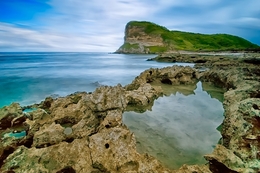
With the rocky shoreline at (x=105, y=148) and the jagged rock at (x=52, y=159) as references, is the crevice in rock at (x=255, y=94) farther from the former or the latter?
the jagged rock at (x=52, y=159)

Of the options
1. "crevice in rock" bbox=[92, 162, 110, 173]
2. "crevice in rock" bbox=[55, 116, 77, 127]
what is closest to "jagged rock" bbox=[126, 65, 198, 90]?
"crevice in rock" bbox=[55, 116, 77, 127]

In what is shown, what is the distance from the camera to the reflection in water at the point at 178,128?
254 inches

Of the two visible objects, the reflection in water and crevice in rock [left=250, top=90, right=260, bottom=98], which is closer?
the reflection in water

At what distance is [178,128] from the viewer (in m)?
8.30

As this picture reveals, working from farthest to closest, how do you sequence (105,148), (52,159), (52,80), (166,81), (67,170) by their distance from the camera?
(52,80), (166,81), (105,148), (52,159), (67,170)

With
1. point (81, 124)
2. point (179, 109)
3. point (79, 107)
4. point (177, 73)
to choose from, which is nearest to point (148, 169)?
point (81, 124)

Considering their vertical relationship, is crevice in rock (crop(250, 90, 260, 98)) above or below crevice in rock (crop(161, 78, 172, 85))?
above

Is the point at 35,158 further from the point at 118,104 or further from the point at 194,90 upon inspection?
the point at 194,90

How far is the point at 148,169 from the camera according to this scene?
176 inches

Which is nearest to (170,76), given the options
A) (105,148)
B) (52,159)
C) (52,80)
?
(105,148)

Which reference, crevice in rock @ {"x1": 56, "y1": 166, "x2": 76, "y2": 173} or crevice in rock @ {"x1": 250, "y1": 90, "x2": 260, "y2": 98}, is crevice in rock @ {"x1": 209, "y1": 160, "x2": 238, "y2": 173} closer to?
crevice in rock @ {"x1": 56, "y1": 166, "x2": 76, "y2": 173}

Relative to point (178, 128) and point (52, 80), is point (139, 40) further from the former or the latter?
point (178, 128)

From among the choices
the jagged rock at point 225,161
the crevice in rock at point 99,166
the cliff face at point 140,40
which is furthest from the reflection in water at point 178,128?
the cliff face at point 140,40

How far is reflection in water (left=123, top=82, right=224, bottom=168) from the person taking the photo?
6458mm
